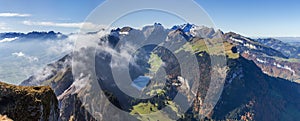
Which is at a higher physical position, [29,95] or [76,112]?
[29,95]

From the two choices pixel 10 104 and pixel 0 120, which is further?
pixel 10 104

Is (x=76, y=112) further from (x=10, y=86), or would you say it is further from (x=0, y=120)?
(x=0, y=120)

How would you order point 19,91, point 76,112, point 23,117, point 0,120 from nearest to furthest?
point 0,120
point 23,117
point 19,91
point 76,112

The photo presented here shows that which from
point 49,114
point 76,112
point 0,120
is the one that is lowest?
point 76,112

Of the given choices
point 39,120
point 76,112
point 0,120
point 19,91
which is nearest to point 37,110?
point 39,120

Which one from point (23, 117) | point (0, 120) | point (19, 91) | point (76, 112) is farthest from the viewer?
point (76, 112)

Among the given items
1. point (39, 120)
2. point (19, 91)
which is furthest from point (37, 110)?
point (19, 91)
